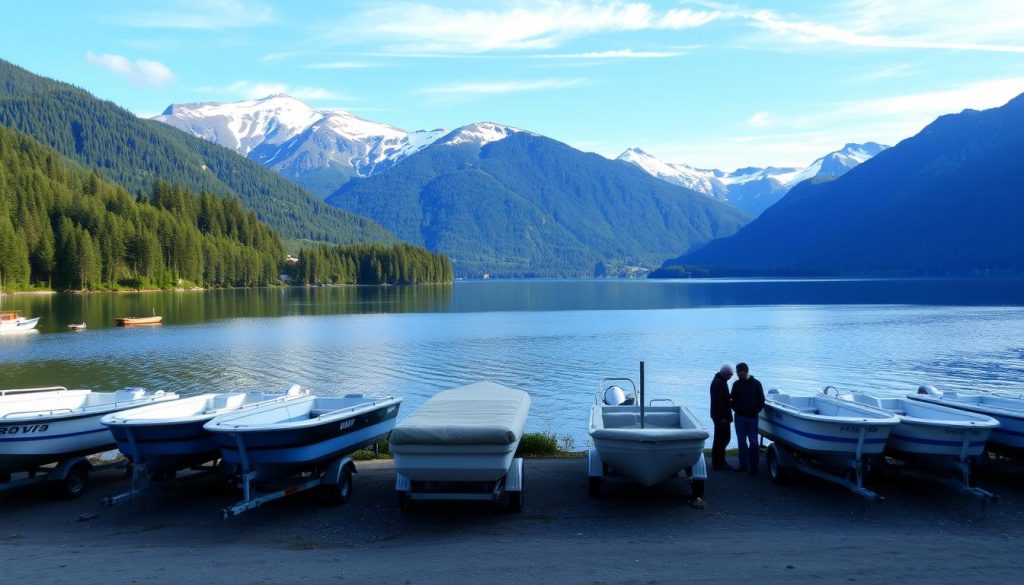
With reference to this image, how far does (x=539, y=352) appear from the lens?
5600 centimetres

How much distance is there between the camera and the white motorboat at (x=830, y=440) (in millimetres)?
13273

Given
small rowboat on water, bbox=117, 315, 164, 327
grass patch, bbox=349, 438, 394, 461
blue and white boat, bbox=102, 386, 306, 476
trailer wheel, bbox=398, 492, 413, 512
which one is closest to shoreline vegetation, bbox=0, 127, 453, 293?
small rowboat on water, bbox=117, 315, 164, 327

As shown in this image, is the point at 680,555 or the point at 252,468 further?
the point at 252,468

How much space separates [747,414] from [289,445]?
346 inches

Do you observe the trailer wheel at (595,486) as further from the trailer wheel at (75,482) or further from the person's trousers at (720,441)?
the trailer wheel at (75,482)

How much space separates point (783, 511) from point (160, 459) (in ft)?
34.2

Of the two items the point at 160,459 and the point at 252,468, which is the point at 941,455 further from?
the point at 160,459

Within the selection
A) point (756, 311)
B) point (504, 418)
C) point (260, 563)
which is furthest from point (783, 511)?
point (756, 311)

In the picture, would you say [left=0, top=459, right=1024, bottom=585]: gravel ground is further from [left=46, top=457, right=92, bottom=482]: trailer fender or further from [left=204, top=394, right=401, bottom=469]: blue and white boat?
[left=204, top=394, right=401, bottom=469]: blue and white boat

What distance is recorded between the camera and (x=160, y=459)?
1366 centimetres

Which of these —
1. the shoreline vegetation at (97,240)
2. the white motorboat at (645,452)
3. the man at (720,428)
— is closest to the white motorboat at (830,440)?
the man at (720,428)

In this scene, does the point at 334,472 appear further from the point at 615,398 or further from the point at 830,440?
the point at 615,398

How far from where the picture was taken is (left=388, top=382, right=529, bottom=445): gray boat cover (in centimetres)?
1234

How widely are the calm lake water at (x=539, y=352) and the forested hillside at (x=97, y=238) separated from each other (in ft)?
171
